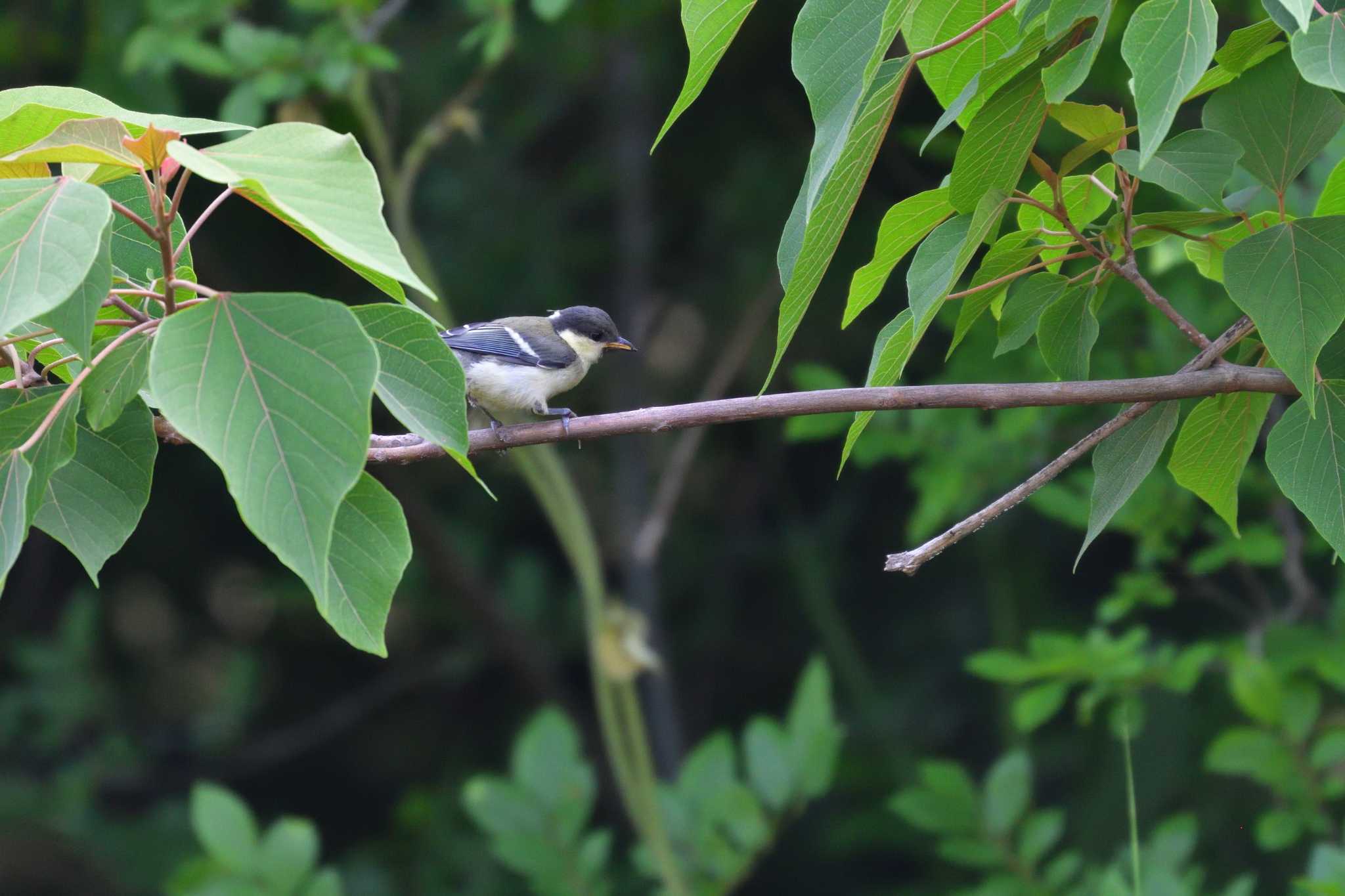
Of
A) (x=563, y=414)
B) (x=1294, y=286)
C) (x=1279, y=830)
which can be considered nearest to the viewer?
(x=1294, y=286)

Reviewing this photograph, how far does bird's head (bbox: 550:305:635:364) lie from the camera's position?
3.89 m

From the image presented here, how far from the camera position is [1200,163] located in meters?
1.40

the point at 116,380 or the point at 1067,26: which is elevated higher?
the point at 1067,26

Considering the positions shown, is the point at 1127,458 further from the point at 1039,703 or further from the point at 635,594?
A: the point at 635,594

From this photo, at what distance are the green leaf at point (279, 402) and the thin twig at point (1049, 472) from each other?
655mm

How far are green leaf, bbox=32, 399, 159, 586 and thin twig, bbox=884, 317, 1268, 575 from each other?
33.3 inches

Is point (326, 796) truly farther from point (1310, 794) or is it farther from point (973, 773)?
point (1310, 794)

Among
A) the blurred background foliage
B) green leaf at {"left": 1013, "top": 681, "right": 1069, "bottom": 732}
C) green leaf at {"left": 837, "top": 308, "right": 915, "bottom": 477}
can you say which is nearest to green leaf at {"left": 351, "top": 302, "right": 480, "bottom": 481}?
green leaf at {"left": 837, "top": 308, "right": 915, "bottom": 477}

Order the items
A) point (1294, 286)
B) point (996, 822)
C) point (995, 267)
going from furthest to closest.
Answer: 1. point (996, 822)
2. point (995, 267)
3. point (1294, 286)

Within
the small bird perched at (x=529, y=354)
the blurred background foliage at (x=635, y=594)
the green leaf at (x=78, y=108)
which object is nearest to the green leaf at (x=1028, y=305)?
the green leaf at (x=78, y=108)

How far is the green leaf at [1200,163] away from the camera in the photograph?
1.40 meters

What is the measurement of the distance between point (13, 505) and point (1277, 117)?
1361mm

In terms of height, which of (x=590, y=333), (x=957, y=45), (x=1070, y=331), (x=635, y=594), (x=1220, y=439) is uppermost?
(x=957, y=45)

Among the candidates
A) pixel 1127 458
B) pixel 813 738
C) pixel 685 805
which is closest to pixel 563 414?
pixel 813 738
